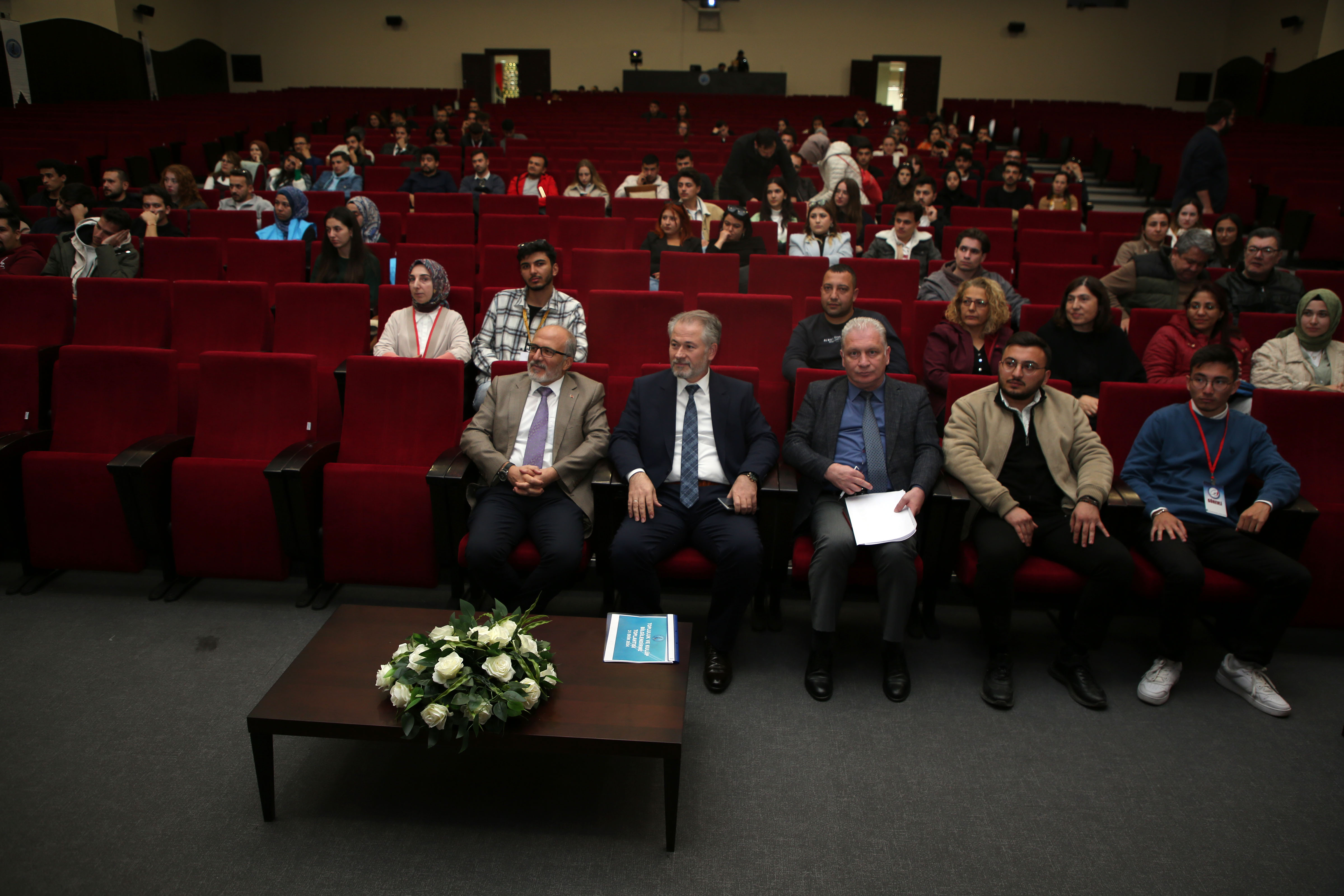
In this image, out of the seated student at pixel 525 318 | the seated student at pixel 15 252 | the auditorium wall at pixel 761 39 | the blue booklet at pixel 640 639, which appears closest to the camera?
the blue booklet at pixel 640 639

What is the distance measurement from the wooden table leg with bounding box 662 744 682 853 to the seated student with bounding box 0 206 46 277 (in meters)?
3.97

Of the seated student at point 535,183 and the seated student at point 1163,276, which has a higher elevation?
the seated student at point 535,183

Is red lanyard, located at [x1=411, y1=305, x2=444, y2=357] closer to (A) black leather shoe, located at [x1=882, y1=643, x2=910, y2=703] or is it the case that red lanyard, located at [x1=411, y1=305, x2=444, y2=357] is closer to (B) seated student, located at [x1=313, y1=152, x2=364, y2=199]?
(A) black leather shoe, located at [x1=882, y1=643, x2=910, y2=703]

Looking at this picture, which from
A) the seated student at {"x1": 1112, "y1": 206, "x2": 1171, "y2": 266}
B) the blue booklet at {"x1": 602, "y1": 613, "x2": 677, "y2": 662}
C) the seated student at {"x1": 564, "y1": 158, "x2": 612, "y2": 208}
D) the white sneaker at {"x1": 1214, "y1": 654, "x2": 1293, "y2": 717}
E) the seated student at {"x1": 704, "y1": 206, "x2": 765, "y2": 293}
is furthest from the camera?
the seated student at {"x1": 564, "y1": 158, "x2": 612, "y2": 208}

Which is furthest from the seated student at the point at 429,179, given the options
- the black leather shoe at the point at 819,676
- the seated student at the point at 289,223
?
the black leather shoe at the point at 819,676

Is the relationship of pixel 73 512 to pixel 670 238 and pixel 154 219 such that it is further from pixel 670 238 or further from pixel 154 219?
pixel 670 238

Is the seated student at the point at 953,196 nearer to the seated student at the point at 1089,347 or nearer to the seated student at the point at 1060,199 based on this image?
the seated student at the point at 1060,199

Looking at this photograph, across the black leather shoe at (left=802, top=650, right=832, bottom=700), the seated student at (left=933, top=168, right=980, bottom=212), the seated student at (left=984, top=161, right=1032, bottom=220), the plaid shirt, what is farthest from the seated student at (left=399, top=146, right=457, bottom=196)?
the black leather shoe at (left=802, top=650, right=832, bottom=700)

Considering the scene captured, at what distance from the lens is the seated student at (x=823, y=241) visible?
4.28m

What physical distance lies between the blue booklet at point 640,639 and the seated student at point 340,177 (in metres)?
5.12

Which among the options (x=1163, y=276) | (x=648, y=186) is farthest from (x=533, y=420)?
(x=648, y=186)

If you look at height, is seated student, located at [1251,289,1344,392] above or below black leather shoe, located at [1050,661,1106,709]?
above

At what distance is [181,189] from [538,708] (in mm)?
5049

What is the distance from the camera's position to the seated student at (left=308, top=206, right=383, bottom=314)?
11.8 ft
